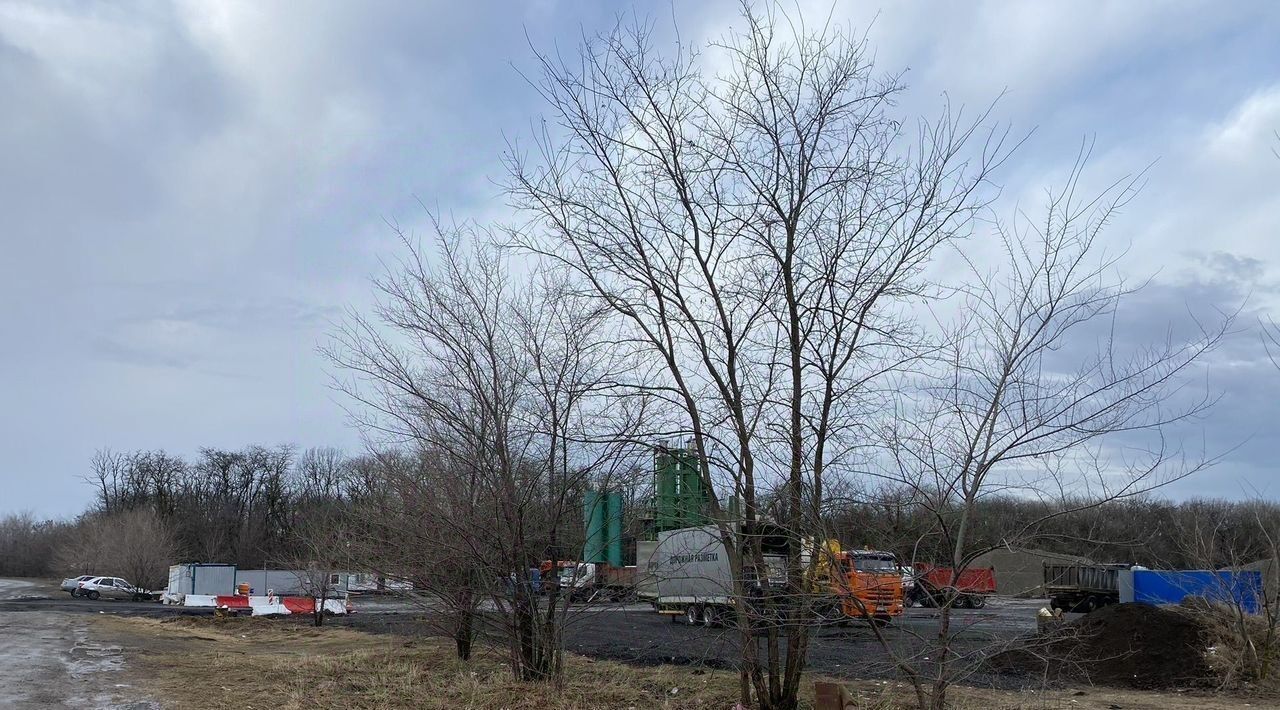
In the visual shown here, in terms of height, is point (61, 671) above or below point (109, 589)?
above

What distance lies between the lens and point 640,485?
35.6ft

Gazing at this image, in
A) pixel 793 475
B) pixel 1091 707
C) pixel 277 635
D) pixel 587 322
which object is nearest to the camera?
pixel 793 475

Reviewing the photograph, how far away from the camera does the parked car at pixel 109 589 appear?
56406 mm

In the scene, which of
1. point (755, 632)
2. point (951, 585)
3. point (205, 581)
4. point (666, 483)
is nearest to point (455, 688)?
point (666, 483)

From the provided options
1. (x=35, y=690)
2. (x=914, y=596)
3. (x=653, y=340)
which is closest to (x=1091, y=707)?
(x=914, y=596)

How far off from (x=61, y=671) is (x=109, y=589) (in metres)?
46.6

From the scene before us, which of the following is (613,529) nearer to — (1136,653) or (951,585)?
(951,585)

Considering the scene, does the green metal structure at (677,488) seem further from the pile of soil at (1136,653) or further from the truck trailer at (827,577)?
the pile of soil at (1136,653)

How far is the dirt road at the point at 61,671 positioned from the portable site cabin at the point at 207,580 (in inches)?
795

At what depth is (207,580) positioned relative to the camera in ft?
160

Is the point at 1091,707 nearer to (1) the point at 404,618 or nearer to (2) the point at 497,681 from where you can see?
(2) the point at 497,681

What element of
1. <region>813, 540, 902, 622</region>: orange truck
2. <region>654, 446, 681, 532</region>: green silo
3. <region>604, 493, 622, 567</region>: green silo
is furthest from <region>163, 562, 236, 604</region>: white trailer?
<region>813, 540, 902, 622</region>: orange truck

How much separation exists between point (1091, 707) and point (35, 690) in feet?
45.7

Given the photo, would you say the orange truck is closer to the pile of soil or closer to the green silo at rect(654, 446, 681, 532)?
the green silo at rect(654, 446, 681, 532)
